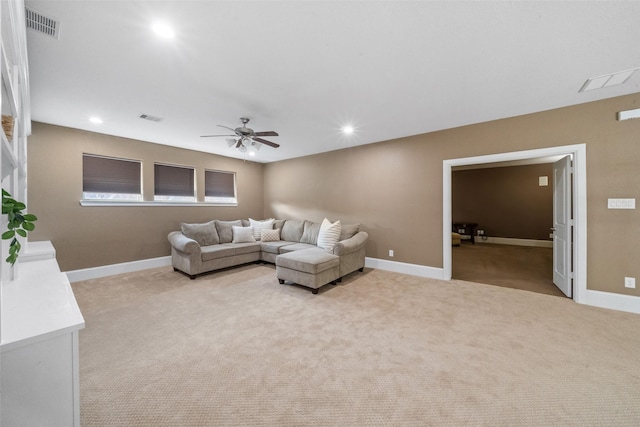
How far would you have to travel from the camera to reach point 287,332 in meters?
2.40

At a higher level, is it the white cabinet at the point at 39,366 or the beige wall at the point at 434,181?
the beige wall at the point at 434,181

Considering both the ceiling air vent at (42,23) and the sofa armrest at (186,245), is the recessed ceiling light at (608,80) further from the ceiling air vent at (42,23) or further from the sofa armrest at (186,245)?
the sofa armrest at (186,245)

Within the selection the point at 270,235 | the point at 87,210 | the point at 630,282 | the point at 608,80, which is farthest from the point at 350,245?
the point at 87,210

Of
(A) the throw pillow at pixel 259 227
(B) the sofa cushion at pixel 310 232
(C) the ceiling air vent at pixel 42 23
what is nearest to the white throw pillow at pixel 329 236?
(B) the sofa cushion at pixel 310 232

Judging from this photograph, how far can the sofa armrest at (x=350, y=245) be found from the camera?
3.90 metres

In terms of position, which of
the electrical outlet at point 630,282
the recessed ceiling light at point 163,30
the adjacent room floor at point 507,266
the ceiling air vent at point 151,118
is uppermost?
the ceiling air vent at point 151,118

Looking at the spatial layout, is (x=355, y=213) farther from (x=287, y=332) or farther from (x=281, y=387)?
(x=281, y=387)

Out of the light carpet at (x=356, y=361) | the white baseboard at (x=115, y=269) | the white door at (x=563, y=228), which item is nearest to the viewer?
the light carpet at (x=356, y=361)

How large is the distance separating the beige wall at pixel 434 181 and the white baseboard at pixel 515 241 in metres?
4.85

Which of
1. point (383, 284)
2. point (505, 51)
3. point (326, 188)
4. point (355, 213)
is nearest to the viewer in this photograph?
point (505, 51)

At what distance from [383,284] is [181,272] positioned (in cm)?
354

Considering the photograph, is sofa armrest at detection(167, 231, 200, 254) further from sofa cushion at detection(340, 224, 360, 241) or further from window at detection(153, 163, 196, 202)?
sofa cushion at detection(340, 224, 360, 241)

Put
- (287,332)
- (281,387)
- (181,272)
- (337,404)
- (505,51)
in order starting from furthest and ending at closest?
(181,272)
(287,332)
(505,51)
(281,387)
(337,404)

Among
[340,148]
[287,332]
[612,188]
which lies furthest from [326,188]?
[612,188]
